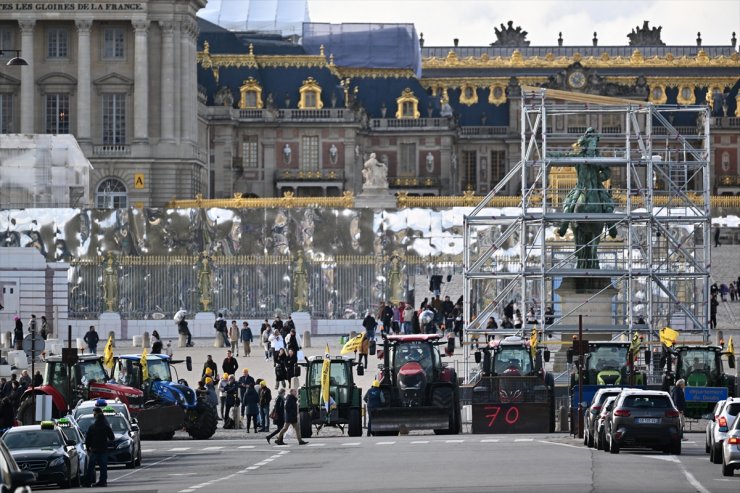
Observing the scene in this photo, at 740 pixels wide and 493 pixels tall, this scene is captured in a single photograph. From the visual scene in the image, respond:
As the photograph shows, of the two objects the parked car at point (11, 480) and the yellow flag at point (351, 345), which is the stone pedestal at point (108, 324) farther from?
the parked car at point (11, 480)

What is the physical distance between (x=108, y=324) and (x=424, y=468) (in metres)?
45.9

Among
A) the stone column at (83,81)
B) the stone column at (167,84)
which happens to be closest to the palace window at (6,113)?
the stone column at (83,81)

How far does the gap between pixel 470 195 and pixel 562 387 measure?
50799mm

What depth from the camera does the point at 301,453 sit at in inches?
1809

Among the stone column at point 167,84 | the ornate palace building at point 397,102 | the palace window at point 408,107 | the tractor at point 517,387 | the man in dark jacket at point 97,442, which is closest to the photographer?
the man in dark jacket at point 97,442

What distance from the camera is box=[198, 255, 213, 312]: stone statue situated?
280 ft

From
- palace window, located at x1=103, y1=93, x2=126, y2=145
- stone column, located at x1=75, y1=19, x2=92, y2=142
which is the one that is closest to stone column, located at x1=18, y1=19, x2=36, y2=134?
stone column, located at x1=75, y1=19, x2=92, y2=142

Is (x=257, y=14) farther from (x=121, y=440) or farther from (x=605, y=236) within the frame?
(x=121, y=440)

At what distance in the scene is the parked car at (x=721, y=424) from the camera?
128 ft

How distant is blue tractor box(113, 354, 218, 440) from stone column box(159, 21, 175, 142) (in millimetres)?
58975

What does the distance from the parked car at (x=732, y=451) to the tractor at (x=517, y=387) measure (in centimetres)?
1321

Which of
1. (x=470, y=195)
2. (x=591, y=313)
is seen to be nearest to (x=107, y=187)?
(x=470, y=195)

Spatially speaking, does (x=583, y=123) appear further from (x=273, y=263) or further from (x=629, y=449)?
(x=629, y=449)

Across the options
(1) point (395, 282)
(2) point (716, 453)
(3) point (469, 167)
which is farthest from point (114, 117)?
(2) point (716, 453)
